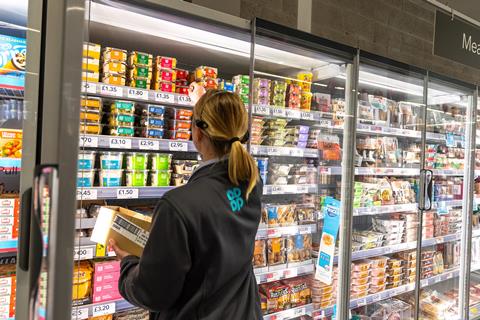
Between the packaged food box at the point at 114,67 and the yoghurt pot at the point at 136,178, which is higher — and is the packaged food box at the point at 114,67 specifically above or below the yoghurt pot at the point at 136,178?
above

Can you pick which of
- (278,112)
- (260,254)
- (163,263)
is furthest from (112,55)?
(260,254)

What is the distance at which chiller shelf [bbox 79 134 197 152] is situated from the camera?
1.67 meters

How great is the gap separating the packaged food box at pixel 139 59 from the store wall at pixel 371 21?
22.7 inches

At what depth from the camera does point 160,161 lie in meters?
2.02

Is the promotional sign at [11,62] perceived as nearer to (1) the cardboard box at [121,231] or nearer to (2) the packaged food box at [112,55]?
(2) the packaged food box at [112,55]

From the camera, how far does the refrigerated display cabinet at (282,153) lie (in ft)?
5.33

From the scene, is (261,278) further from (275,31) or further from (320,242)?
(275,31)

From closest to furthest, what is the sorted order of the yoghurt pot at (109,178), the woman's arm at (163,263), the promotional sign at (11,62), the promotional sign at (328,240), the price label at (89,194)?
the woman's arm at (163,263), the promotional sign at (11,62), the price label at (89,194), the yoghurt pot at (109,178), the promotional sign at (328,240)

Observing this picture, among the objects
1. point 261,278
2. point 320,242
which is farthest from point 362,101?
point 261,278

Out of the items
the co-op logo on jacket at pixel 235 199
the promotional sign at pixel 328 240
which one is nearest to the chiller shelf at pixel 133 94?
the co-op logo on jacket at pixel 235 199

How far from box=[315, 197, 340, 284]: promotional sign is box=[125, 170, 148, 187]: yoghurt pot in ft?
4.18

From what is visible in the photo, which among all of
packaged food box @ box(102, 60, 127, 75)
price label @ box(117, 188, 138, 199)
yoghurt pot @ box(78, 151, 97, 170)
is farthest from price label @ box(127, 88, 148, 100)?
price label @ box(117, 188, 138, 199)

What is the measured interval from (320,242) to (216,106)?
168 centimetres

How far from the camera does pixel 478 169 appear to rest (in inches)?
159
